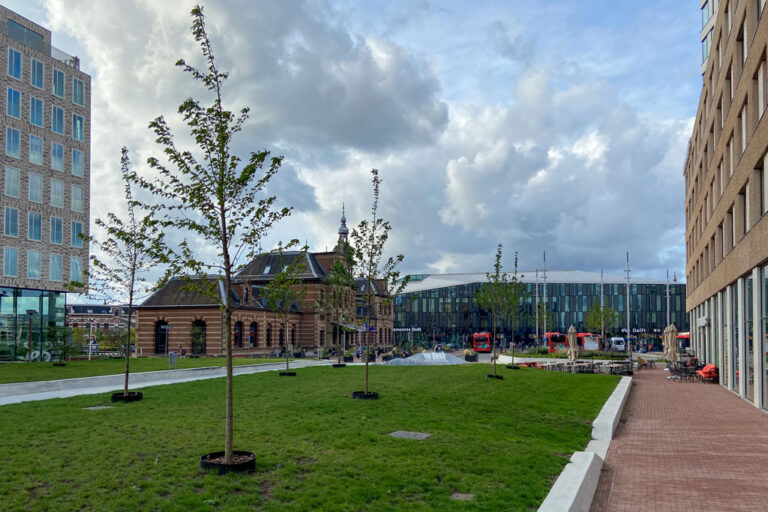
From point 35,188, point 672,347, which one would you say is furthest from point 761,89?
point 35,188

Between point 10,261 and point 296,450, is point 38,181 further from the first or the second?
point 296,450

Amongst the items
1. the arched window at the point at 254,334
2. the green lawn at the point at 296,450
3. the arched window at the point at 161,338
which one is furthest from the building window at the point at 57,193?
the green lawn at the point at 296,450

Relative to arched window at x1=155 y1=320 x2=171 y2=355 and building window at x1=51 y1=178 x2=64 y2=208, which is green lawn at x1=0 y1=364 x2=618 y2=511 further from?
arched window at x1=155 y1=320 x2=171 y2=355

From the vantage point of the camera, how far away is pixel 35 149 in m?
41.7

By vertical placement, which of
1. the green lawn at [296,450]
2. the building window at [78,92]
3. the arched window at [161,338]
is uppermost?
the building window at [78,92]

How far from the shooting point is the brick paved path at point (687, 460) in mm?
8977

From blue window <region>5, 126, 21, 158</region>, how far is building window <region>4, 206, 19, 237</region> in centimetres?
357

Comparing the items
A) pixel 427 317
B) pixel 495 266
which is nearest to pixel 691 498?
pixel 495 266

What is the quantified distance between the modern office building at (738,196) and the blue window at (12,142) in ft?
135

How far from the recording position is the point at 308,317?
6812 cm

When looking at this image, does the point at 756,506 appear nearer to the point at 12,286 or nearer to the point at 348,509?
the point at 348,509

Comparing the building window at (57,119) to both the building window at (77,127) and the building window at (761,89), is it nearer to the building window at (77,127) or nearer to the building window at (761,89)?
the building window at (77,127)

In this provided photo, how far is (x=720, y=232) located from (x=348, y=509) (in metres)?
29.7

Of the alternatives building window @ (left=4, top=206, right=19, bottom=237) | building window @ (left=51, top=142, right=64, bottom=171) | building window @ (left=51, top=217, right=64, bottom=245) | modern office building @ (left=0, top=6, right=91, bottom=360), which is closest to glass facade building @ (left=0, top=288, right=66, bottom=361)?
modern office building @ (left=0, top=6, right=91, bottom=360)
